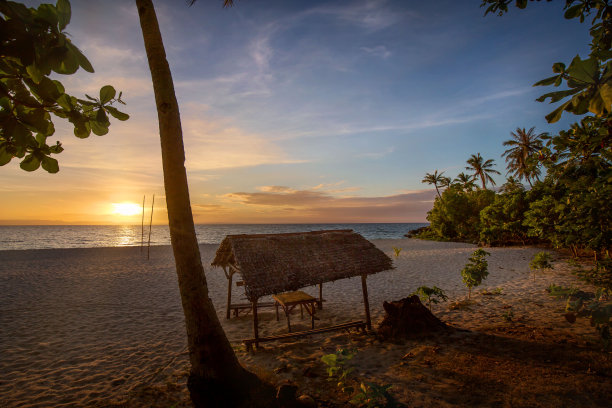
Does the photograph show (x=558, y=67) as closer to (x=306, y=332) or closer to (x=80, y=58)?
(x=80, y=58)

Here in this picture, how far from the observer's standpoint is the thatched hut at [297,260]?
7000 mm

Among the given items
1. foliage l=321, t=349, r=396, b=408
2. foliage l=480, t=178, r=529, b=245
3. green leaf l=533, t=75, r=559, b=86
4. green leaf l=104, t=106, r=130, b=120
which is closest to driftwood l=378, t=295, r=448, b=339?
foliage l=321, t=349, r=396, b=408

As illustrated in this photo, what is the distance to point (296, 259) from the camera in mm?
7863

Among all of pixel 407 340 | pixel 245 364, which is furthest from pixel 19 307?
pixel 407 340

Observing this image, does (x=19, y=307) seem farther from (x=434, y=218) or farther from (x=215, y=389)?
(x=434, y=218)

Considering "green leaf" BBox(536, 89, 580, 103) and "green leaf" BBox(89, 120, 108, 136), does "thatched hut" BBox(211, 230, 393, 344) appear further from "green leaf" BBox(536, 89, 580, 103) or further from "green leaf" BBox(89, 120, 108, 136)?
"green leaf" BBox(536, 89, 580, 103)

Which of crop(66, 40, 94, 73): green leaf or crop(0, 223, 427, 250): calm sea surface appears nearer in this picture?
crop(66, 40, 94, 73): green leaf

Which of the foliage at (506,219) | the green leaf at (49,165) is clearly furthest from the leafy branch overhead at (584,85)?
the foliage at (506,219)

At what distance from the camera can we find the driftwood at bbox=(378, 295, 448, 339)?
7.48 m

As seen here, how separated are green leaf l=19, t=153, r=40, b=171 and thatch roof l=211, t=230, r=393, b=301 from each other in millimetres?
4659

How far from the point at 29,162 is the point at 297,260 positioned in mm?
5953

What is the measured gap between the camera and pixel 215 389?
14.7 ft

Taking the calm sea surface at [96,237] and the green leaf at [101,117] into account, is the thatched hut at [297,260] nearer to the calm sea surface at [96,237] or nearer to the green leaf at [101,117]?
the green leaf at [101,117]

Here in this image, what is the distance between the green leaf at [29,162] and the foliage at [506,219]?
3147 centimetres
